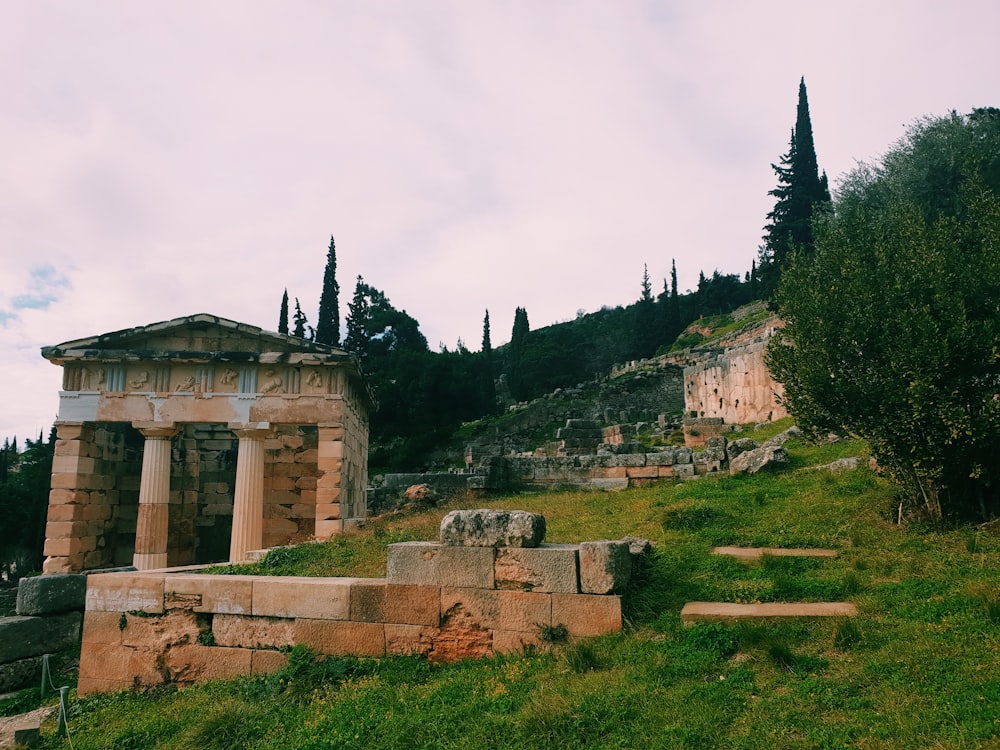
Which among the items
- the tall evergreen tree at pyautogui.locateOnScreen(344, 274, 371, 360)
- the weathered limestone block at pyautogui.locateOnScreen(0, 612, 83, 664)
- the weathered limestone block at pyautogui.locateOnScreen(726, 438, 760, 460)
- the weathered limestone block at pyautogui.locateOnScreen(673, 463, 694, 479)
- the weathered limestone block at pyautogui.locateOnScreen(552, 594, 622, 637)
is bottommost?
the weathered limestone block at pyautogui.locateOnScreen(0, 612, 83, 664)

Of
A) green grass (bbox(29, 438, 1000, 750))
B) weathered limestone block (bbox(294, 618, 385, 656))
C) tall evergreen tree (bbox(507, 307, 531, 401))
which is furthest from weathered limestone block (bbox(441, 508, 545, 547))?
tall evergreen tree (bbox(507, 307, 531, 401))

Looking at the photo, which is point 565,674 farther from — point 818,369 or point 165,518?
point 165,518

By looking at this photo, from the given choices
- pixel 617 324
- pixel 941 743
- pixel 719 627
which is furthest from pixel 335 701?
pixel 617 324

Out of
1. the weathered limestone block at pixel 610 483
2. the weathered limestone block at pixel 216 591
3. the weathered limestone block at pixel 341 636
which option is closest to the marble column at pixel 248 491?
the weathered limestone block at pixel 216 591

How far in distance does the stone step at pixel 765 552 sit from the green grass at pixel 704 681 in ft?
0.48

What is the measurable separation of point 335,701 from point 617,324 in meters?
73.8

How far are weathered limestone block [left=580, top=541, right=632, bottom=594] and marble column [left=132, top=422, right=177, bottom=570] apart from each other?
12.2 m

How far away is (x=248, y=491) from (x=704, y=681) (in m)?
12.4

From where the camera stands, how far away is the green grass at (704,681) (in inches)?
180

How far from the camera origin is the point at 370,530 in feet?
43.2

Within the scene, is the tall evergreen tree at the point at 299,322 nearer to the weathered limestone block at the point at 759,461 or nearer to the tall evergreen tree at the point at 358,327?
the tall evergreen tree at the point at 358,327

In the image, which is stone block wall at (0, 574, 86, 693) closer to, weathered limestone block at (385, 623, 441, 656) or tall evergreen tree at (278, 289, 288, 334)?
weathered limestone block at (385, 623, 441, 656)

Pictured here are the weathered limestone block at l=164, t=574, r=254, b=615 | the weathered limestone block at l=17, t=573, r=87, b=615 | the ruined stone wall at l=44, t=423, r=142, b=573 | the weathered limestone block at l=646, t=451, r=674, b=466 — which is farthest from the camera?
the weathered limestone block at l=646, t=451, r=674, b=466

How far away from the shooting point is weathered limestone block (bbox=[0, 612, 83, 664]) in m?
9.78
